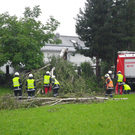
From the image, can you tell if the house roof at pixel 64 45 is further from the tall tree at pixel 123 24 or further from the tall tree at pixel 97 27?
the tall tree at pixel 123 24

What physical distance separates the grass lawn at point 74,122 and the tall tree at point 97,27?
9.00m

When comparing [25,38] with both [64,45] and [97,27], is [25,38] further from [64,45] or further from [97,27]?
[64,45]

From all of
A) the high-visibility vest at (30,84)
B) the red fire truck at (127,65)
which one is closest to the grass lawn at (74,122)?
the high-visibility vest at (30,84)

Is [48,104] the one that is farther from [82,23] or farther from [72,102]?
[82,23]

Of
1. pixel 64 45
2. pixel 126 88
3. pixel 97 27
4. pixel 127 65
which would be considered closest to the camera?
pixel 126 88

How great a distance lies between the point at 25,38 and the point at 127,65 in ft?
26.1

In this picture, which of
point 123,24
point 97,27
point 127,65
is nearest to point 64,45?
point 97,27

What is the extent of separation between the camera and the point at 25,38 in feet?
49.5

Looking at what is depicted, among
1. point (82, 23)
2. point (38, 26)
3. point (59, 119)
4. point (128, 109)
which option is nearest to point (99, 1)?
point (82, 23)

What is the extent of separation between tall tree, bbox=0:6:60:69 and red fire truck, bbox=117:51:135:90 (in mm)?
5844

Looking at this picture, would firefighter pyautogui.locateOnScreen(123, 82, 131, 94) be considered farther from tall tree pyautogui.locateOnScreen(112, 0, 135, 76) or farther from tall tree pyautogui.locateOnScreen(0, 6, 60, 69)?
tall tree pyautogui.locateOnScreen(0, 6, 60, 69)

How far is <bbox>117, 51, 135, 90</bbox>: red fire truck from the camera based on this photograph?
15.9 metres

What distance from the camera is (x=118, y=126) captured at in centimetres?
642

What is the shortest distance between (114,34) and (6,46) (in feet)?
27.7
